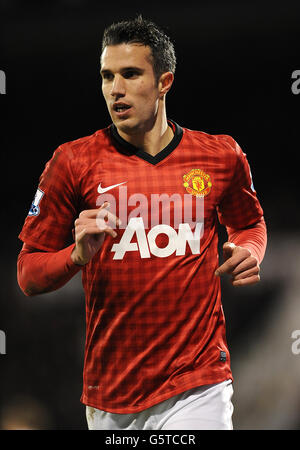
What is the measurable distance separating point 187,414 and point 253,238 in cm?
74

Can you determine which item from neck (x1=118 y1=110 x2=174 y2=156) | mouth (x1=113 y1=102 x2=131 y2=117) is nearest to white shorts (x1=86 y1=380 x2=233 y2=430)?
neck (x1=118 y1=110 x2=174 y2=156)

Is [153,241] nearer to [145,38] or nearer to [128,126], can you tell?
[128,126]

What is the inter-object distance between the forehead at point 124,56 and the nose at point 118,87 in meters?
0.04

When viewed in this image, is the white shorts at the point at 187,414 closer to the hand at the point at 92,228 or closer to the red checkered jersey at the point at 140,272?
the red checkered jersey at the point at 140,272

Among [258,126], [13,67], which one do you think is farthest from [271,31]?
[13,67]

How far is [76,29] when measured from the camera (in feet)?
12.6

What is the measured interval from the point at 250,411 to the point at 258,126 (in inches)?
75.3

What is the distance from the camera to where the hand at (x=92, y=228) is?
5.98 feet

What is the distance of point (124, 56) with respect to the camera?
225 centimetres

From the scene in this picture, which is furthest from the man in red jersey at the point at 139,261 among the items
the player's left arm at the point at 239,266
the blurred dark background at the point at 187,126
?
the blurred dark background at the point at 187,126

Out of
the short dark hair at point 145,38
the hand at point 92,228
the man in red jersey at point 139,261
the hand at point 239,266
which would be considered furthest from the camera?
the short dark hair at point 145,38

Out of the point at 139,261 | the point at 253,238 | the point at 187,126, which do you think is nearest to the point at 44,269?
the point at 139,261

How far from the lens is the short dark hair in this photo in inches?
89.7

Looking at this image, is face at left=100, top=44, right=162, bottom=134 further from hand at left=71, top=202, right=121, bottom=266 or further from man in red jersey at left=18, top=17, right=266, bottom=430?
hand at left=71, top=202, right=121, bottom=266
